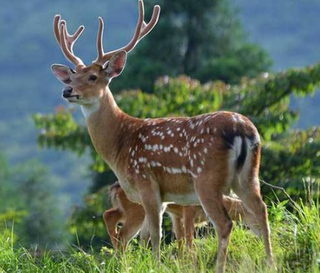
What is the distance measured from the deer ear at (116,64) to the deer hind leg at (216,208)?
216 cm

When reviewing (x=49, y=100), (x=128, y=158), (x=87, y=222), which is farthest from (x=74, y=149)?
(x=49, y=100)

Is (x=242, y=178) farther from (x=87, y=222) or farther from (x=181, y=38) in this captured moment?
(x=181, y=38)

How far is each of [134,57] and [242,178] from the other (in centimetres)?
3309

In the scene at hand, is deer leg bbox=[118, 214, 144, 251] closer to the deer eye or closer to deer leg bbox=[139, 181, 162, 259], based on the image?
deer leg bbox=[139, 181, 162, 259]

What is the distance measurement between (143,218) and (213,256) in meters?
1.94

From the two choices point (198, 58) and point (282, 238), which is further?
point (198, 58)

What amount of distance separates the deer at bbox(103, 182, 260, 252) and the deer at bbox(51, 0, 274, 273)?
58 centimetres

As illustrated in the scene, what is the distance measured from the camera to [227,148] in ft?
32.1

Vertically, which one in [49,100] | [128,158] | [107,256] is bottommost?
[49,100]

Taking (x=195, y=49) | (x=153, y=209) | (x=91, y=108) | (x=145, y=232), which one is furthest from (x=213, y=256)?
(x=195, y=49)

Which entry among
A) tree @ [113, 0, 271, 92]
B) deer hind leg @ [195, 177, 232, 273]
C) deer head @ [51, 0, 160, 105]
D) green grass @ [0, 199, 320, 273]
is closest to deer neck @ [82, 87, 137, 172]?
deer head @ [51, 0, 160, 105]

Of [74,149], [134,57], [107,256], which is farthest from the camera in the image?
[134,57]

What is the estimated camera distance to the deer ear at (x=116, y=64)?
1173 cm

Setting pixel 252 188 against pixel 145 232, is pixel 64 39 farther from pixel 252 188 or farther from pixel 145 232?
pixel 252 188
